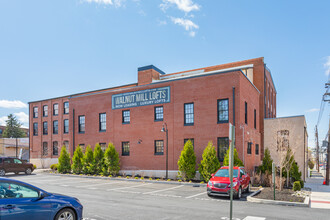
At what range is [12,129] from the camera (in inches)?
2980

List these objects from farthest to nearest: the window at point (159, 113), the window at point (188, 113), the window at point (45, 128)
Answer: the window at point (45, 128) < the window at point (159, 113) < the window at point (188, 113)

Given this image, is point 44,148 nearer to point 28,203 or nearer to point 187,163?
point 187,163

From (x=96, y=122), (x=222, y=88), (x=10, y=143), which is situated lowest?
(x=10, y=143)

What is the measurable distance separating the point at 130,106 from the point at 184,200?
14569mm

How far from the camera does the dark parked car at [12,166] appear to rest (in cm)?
2769

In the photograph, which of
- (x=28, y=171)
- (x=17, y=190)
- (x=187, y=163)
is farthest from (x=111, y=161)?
(x=17, y=190)

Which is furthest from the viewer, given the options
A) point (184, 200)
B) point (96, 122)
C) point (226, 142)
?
point (96, 122)

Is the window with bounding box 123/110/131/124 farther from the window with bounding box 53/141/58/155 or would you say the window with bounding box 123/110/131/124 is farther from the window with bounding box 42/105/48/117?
the window with bounding box 42/105/48/117

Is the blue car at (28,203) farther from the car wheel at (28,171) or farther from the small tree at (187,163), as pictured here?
the car wheel at (28,171)

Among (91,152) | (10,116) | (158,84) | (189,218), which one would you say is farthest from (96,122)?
(10,116)

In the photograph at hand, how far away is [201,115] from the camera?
2247cm

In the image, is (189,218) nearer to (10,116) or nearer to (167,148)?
(167,148)

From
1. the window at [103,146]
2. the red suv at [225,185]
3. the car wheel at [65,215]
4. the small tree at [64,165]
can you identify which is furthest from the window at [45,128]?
the car wheel at [65,215]

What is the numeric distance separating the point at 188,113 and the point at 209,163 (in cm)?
509
